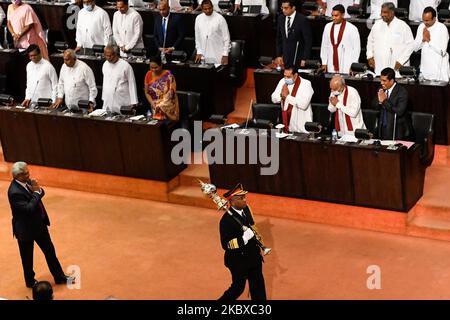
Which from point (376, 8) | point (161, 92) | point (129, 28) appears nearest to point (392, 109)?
point (161, 92)

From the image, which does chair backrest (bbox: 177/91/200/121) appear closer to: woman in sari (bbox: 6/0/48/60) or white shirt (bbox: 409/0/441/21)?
woman in sari (bbox: 6/0/48/60)

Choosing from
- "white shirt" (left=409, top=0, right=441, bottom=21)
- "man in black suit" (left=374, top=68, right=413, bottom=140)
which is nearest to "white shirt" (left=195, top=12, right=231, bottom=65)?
"white shirt" (left=409, top=0, right=441, bottom=21)

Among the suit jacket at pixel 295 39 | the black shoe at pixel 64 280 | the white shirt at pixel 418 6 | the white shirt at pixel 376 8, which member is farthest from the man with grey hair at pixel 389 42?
the black shoe at pixel 64 280

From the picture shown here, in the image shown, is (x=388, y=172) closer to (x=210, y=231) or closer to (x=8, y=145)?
(x=210, y=231)

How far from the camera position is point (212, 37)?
13398 mm

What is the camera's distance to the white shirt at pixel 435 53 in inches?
469

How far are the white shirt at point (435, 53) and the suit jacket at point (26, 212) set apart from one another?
482 cm

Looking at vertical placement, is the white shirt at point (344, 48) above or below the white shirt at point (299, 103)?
above

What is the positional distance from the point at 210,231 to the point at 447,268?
2581mm

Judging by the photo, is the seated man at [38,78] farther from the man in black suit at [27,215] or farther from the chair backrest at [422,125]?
the chair backrest at [422,125]

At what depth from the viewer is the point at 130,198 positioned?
12.4m

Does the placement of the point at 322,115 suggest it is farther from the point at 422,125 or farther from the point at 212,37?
the point at 212,37

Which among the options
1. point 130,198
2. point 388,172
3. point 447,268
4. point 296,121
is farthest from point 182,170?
point 447,268

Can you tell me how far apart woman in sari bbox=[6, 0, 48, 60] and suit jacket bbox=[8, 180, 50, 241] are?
5.24 meters
